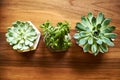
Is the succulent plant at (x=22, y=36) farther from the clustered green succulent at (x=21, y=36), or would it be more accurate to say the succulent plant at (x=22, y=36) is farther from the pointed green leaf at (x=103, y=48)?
the pointed green leaf at (x=103, y=48)

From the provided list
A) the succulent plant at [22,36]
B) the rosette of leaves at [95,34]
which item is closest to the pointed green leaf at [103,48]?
the rosette of leaves at [95,34]

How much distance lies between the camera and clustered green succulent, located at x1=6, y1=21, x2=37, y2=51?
1.11 meters

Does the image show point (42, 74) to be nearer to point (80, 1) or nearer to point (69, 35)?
point (69, 35)

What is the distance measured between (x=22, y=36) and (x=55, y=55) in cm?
17

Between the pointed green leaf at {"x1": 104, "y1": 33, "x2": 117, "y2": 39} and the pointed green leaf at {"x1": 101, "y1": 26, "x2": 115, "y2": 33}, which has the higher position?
the pointed green leaf at {"x1": 101, "y1": 26, "x2": 115, "y2": 33}

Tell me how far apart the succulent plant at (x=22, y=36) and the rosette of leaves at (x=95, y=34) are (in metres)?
0.17

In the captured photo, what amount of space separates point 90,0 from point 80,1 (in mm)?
43

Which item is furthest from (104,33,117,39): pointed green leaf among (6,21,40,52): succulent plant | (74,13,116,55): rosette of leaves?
(6,21,40,52): succulent plant

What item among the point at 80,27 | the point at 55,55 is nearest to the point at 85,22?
the point at 80,27

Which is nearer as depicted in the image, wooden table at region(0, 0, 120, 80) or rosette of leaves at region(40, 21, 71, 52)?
rosette of leaves at region(40, 21, 71, 52)

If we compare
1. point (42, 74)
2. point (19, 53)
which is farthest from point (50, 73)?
point (19, 53)

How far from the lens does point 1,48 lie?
1199 mm

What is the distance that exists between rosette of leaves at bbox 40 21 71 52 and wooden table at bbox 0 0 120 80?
0.05 meters

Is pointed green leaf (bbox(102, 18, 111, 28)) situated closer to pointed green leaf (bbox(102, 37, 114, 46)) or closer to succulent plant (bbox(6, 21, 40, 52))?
pointed green leaf (bbox(102, 37, 114, 46))
